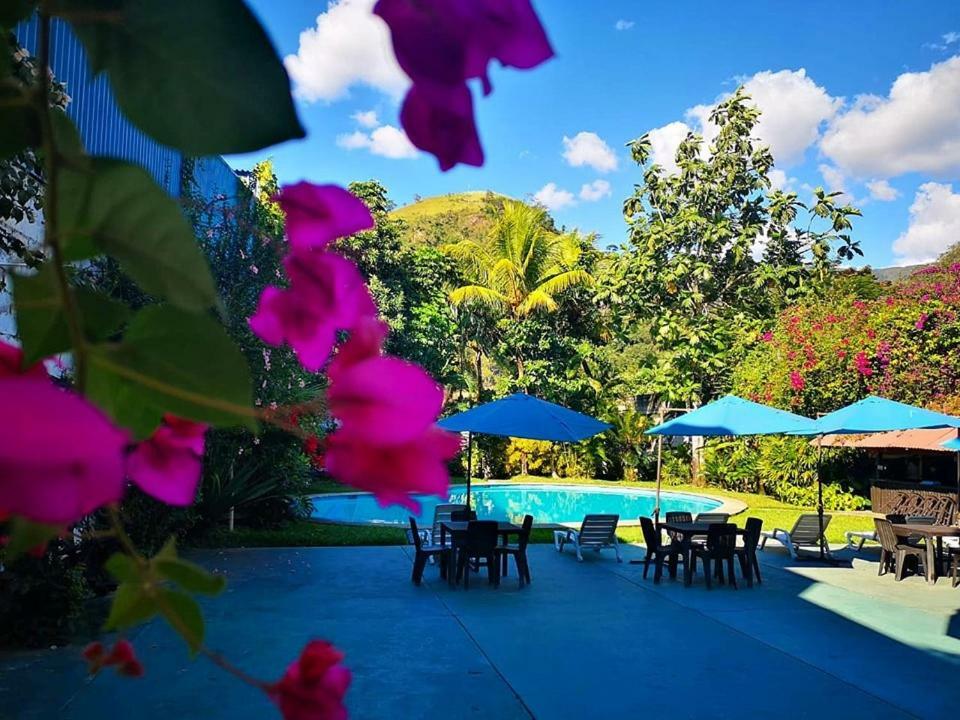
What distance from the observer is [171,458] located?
509mm

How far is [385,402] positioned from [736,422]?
37.2ft

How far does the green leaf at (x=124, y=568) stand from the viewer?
43cm

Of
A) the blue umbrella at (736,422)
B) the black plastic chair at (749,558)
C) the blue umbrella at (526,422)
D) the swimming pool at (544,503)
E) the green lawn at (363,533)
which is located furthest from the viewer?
the swimming pool at (544,503)

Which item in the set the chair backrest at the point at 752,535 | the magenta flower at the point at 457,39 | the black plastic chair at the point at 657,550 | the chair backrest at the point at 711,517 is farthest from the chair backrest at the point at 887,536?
the magenta flower at the point at 457,39

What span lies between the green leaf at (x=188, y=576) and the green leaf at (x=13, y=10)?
0.31 meters

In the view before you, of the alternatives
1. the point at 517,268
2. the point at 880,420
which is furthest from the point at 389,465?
the point at 517,268

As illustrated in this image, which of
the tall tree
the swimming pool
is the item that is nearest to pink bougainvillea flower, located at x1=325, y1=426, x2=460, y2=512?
the swimming pool

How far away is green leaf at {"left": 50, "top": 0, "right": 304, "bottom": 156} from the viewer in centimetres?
38

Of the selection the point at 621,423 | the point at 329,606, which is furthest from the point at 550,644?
the point at 621,423

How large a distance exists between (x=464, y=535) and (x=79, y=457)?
361 inches

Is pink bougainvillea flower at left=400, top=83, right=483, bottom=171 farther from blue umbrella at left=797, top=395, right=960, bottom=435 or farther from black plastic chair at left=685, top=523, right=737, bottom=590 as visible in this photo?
blue umbrella at left=797, top=395, right=960, bottom=435

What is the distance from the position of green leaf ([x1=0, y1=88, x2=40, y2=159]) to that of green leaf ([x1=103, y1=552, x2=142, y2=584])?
0.23 metres

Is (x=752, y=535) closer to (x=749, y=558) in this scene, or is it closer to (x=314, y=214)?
(x=749, y=558)

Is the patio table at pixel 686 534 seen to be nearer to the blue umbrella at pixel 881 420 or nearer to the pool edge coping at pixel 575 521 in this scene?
the blue umbrella at pixel 881 420
